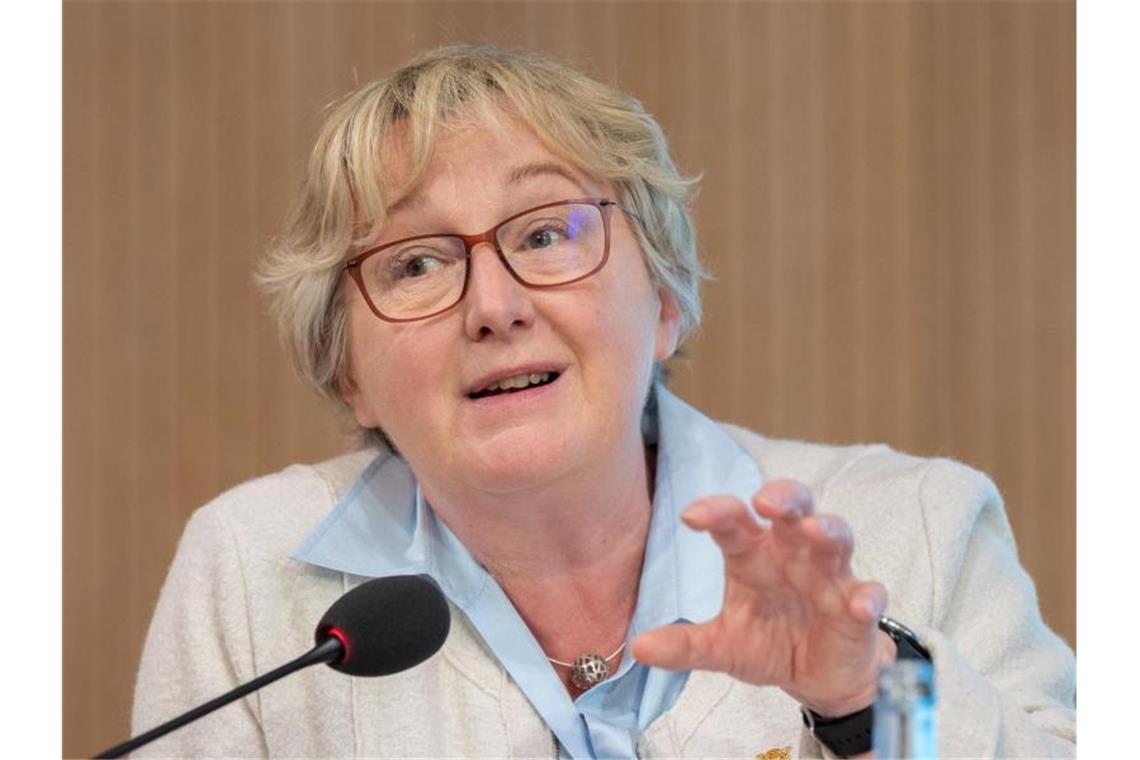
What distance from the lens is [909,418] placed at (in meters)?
2.74

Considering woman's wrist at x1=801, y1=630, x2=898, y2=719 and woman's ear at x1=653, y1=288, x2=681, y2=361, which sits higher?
woman's ear at x1=653, y1=288, x2=681, y2=361

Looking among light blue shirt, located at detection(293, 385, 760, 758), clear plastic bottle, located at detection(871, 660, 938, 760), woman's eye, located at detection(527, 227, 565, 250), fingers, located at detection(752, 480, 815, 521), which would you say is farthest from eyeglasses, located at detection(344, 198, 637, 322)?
clear plastic bottle, located at detection(871, 660, 938, 760)

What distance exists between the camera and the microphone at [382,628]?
1.27m

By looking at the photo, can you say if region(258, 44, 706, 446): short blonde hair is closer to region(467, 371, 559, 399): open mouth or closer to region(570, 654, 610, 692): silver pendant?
region(467, 371, 559, 399): open mouth

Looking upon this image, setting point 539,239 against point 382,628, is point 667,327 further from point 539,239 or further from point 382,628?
point 382,628

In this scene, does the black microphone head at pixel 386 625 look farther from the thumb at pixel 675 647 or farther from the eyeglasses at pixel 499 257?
the eyeglasses at pixel 499 257

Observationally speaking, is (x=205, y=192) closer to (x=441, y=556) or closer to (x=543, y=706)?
(x=441, y=556)

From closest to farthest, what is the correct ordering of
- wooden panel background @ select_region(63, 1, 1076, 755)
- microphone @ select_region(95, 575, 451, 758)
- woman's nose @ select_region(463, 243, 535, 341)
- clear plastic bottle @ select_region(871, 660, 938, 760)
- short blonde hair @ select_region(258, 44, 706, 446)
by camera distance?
clear plastic bottle @ select_region(871, 660, 938, 760) < microphone @ select_region(95, 575, 451, 758) < woman's nose @ select_region(463, 243, 535, 341) < short blonde hair @ select_region(258, 44, 706, 446) < wooden panel background @ select_region(63, 1, 1076, 755)

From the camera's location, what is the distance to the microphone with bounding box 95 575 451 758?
1.27m

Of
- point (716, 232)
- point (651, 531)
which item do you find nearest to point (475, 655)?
point (651, 531)

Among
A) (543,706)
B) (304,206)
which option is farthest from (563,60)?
(543,706)

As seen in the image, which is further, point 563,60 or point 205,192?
point 205,192
